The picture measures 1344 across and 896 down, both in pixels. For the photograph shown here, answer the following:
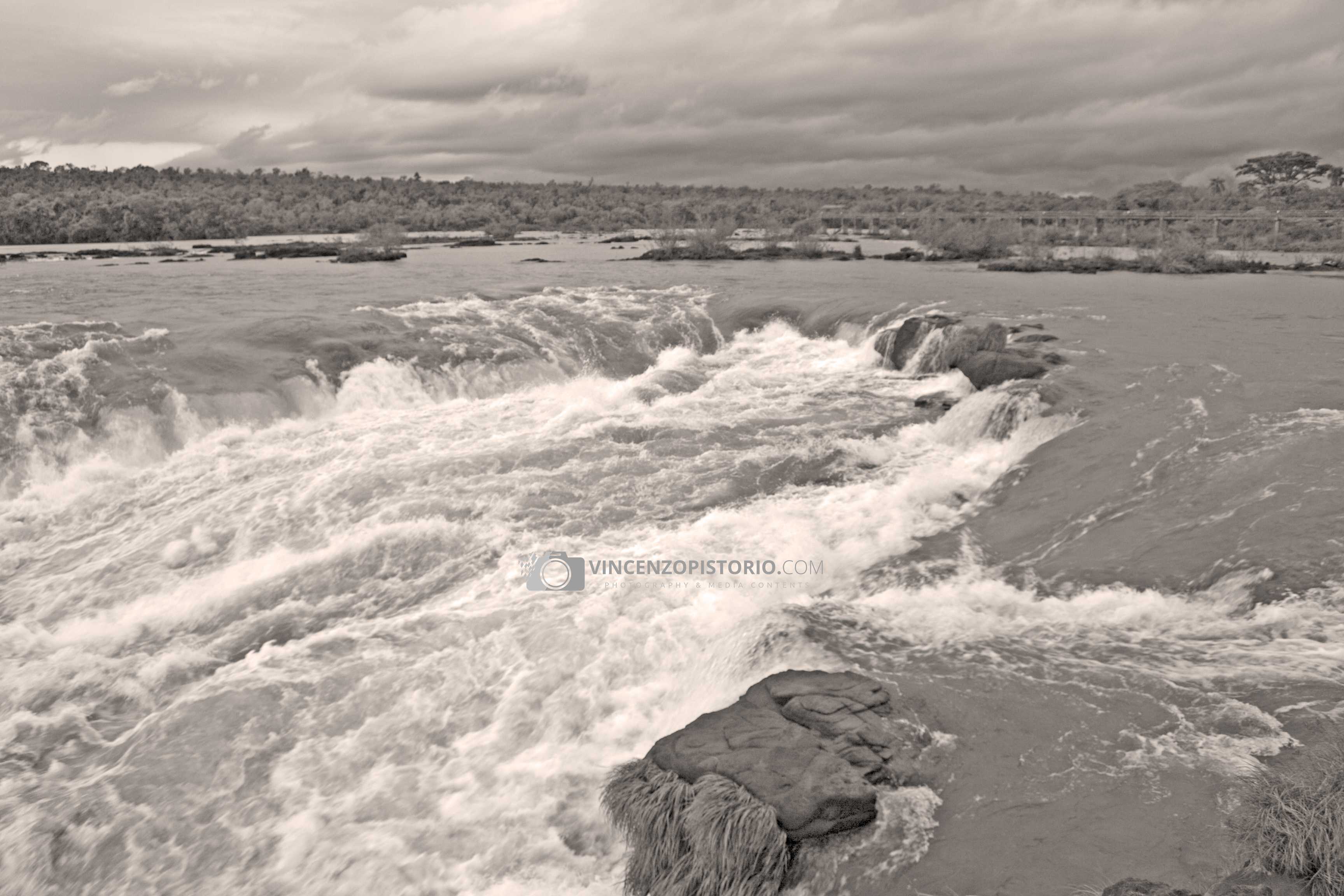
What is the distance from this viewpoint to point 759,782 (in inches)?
200

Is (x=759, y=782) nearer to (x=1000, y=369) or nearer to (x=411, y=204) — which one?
(x=1000, y=369)

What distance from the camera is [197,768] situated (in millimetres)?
6047

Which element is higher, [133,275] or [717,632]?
[133,275]

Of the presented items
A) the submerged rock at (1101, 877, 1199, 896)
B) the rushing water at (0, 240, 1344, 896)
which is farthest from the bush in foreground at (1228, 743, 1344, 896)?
the submerged rock at (1101, 877, 1199, 896)

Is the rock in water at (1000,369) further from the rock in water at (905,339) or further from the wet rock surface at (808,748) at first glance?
the wet rock surface at (808,748)

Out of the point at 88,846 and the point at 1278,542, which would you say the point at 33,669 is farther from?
the point at 1278,542

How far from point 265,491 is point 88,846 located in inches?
247

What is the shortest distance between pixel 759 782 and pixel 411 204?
79.3 metres

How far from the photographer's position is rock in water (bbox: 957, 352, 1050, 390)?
1428 centimetres

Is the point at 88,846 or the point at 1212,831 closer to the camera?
the point at 1212,831

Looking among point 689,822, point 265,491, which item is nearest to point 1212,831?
point 689,822

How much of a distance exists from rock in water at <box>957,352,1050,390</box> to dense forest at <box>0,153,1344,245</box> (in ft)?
92.5

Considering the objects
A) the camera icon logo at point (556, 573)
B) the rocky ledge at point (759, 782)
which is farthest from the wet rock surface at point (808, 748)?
the camera icon logo at point (556, 573)

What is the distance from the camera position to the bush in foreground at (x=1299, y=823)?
12.5 ft
